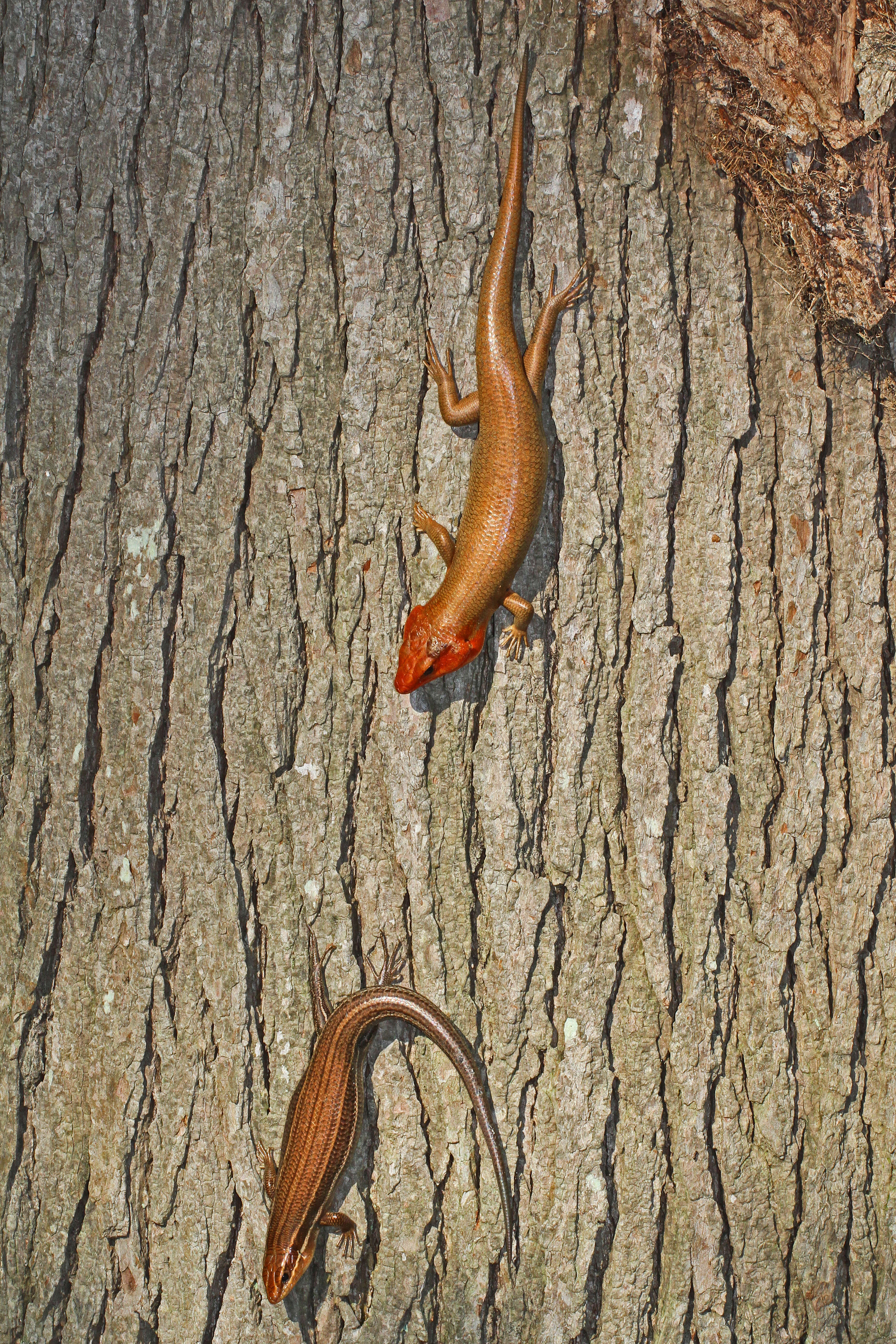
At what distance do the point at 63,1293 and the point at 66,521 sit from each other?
2.41m

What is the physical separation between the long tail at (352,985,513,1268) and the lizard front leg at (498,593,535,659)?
1105 millimetres

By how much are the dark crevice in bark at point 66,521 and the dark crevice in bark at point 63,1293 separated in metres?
1.69

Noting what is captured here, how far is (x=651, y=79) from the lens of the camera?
2625 millimetres

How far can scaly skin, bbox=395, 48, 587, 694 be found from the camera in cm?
261

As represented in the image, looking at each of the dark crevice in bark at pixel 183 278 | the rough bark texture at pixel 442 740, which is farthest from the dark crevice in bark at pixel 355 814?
the dark crevice in bark at pixel 183 278

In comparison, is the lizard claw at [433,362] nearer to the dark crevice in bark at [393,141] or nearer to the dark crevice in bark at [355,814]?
the dark crevice in bark at [393,141]

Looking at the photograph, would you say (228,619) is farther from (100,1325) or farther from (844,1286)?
(844,1286)

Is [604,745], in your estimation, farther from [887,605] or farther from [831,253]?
[831,253]

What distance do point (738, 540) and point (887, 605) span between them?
51cm

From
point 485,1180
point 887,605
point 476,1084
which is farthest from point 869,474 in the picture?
point 485,1180

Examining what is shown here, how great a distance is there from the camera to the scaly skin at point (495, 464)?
8.55 ft

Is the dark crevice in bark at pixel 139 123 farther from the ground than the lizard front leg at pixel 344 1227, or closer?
farther from the ground

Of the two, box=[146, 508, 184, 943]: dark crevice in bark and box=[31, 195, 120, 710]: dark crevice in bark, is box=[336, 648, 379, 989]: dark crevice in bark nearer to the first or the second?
box=[146, 508, 184, 943]: dark crevice in bark

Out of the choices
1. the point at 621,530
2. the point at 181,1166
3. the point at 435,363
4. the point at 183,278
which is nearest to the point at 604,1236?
the point at 181,1166
